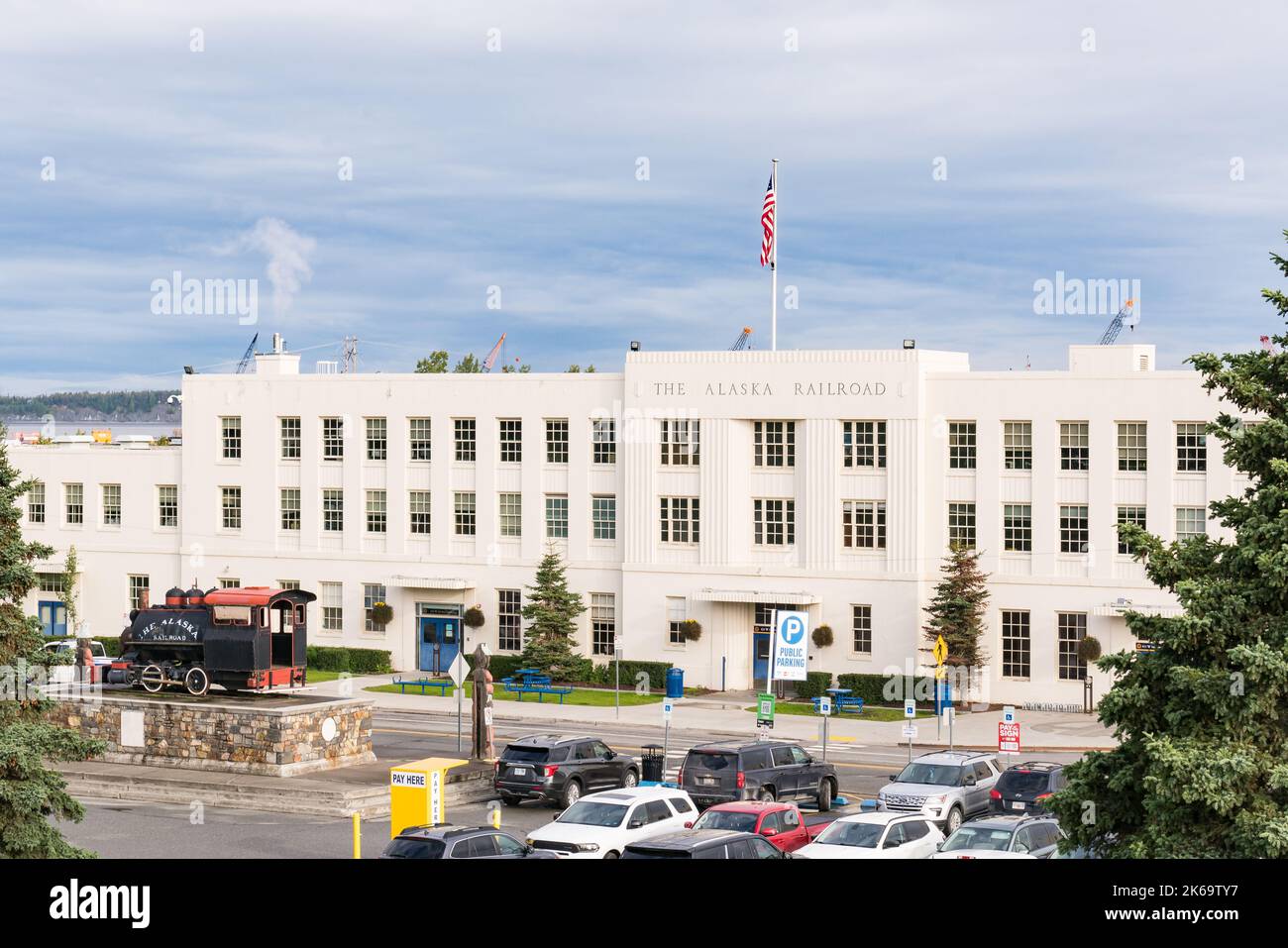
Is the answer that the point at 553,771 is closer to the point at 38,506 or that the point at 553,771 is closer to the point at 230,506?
the point at 230,506

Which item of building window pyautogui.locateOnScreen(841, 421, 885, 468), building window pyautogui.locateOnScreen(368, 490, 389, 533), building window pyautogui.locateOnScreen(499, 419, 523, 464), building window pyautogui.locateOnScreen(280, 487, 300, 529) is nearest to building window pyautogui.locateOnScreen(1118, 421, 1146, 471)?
building window pyautogui.locateOnScreen(841, 421, 885, 468)

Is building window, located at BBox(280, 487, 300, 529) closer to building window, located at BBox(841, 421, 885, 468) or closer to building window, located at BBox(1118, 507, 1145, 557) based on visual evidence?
building window, located at BBox(841, 421, 885, 468)

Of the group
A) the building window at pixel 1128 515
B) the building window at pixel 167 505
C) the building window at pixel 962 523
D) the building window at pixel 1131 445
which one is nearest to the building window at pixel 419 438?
the building window at pixel 167 505

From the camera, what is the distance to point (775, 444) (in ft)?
200

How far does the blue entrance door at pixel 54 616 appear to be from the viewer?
7325 cm

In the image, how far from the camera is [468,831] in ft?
79.6

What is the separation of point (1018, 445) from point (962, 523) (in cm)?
350

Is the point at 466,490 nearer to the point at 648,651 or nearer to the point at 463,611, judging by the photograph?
the point at 463,611

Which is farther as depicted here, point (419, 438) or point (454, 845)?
point (419, 438)

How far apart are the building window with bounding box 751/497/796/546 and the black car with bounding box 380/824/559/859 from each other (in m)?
36.6

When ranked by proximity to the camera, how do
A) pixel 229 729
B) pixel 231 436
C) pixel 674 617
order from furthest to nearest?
1. pixel 231 436
2. pixel 674 617
3. pixel 229 729

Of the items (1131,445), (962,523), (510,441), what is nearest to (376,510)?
(510,441)

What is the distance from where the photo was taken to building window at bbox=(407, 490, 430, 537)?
6688 cm
